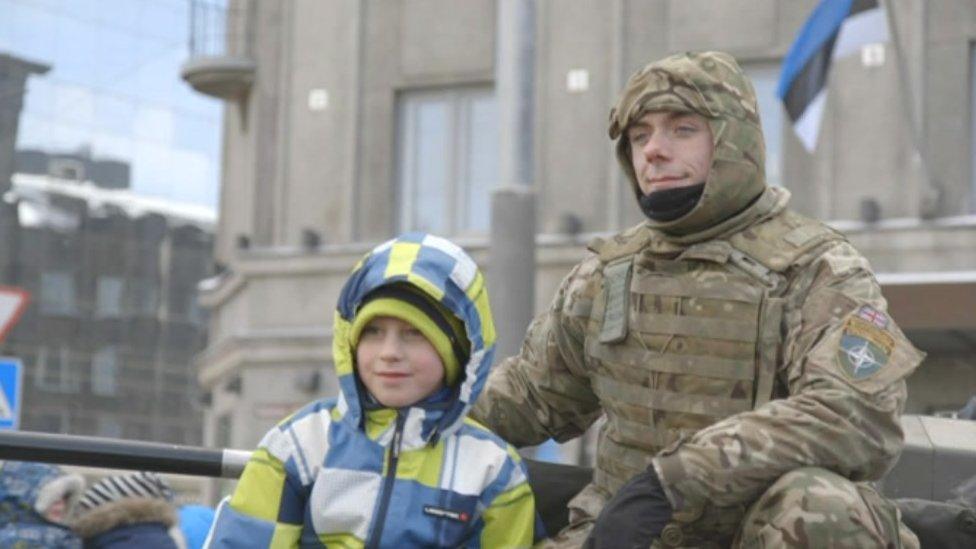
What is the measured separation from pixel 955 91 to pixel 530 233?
7.84 metres

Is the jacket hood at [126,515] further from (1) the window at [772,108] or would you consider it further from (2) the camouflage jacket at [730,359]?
(1) the window at [772,108]

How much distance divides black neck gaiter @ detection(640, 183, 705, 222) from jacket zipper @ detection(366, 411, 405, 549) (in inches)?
25.7

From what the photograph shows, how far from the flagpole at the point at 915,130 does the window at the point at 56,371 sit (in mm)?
30483

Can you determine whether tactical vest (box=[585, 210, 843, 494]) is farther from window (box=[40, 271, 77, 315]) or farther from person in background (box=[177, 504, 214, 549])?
window (box=[40, 271, 77, 315])

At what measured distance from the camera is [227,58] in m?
25.7

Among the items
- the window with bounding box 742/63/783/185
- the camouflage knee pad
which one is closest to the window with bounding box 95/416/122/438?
the window with bounding box 742/63/783/185

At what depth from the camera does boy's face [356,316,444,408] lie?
15.0ft

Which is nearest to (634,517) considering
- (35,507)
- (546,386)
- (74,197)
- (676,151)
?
(676,151)

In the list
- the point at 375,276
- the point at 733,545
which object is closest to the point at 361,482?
the point at 375,276

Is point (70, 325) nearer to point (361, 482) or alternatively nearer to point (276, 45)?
point (276, 45)

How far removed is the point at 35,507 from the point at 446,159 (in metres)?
17.1

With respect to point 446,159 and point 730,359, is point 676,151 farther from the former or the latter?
point 446,159

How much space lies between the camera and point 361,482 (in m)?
4.51

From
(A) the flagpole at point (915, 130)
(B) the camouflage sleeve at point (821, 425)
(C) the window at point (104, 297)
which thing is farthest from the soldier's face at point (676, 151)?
(C) the window at point (104, 297)
